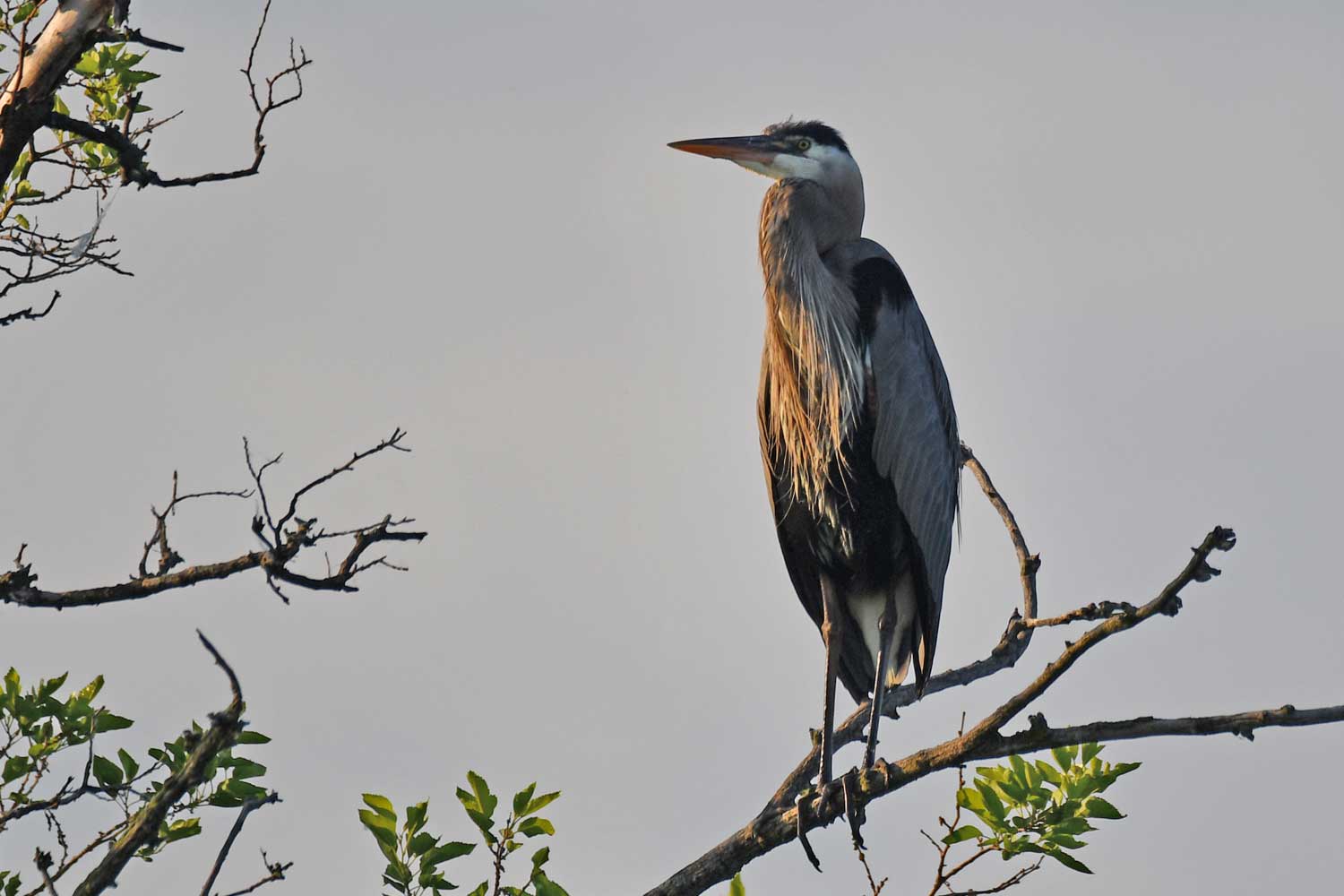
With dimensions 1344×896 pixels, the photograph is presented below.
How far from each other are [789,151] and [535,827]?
3.17 meters

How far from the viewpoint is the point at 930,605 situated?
18.5ft

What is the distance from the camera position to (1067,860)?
3973 millimetres

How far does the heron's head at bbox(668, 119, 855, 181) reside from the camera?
6.25 meters

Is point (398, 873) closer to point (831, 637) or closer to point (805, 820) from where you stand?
point (805, 820)

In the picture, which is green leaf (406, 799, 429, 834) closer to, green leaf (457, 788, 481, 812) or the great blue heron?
green leaf (457, 788, 481, 812)

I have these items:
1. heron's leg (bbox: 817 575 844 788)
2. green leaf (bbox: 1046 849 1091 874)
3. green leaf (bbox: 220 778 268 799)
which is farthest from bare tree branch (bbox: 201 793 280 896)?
heron's leg (bbox: 817 575 844 788)

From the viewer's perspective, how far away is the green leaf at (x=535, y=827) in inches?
161

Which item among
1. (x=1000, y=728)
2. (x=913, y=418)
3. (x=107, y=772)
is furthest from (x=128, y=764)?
(x=913, y=418)

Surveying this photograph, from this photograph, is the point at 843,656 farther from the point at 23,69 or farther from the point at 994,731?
the point at 23,69

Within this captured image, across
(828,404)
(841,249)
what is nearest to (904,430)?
(828,404)

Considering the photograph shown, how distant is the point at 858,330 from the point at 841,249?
47cm

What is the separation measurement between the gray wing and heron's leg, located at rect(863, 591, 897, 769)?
0.36ft

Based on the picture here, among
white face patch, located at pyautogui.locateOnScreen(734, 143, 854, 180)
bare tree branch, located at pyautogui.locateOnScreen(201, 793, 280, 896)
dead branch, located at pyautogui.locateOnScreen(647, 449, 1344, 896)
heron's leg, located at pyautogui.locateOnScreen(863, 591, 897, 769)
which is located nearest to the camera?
bare tree branch, located at pyautogui.locateOnScreen(201, 793, 280, 896)

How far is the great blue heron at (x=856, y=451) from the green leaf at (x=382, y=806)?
72.9 inches
